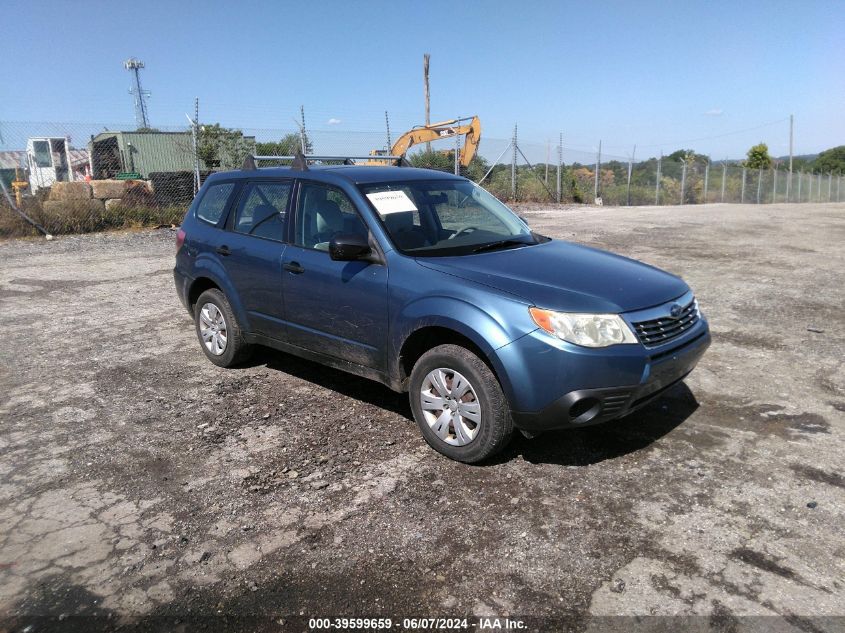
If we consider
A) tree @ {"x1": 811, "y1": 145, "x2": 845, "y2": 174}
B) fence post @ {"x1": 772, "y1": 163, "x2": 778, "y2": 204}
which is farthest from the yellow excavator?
tree @ {"x1": 811, "y1": 145, "x2": 845, "y2": 174}

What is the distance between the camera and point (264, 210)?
202 inches

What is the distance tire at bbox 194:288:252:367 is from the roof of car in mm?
1120

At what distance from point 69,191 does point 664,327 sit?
16130 mm

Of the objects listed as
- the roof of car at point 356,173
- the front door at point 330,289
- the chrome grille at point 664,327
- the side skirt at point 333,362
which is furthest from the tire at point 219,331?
the chrome grille at point 664,327

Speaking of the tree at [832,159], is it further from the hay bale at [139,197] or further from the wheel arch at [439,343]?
the wheel arch at [439,343]

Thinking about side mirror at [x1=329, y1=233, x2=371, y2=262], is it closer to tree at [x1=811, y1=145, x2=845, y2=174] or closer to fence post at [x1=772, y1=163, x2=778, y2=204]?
fence post at [x1=772, y1=163, x2=778, y2=204]

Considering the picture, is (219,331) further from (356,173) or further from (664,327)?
(664,327)

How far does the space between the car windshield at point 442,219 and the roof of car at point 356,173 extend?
0.09m

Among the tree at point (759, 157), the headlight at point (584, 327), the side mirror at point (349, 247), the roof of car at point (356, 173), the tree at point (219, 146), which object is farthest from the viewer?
the tree at point (759, 157)

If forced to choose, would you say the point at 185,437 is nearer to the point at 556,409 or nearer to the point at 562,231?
the point at 556,409

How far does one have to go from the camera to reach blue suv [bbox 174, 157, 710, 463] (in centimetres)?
349

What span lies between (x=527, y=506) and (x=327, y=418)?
5.74 feet

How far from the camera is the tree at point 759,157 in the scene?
52.1 metres

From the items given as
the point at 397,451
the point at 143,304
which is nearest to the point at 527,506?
the point at 397,451
